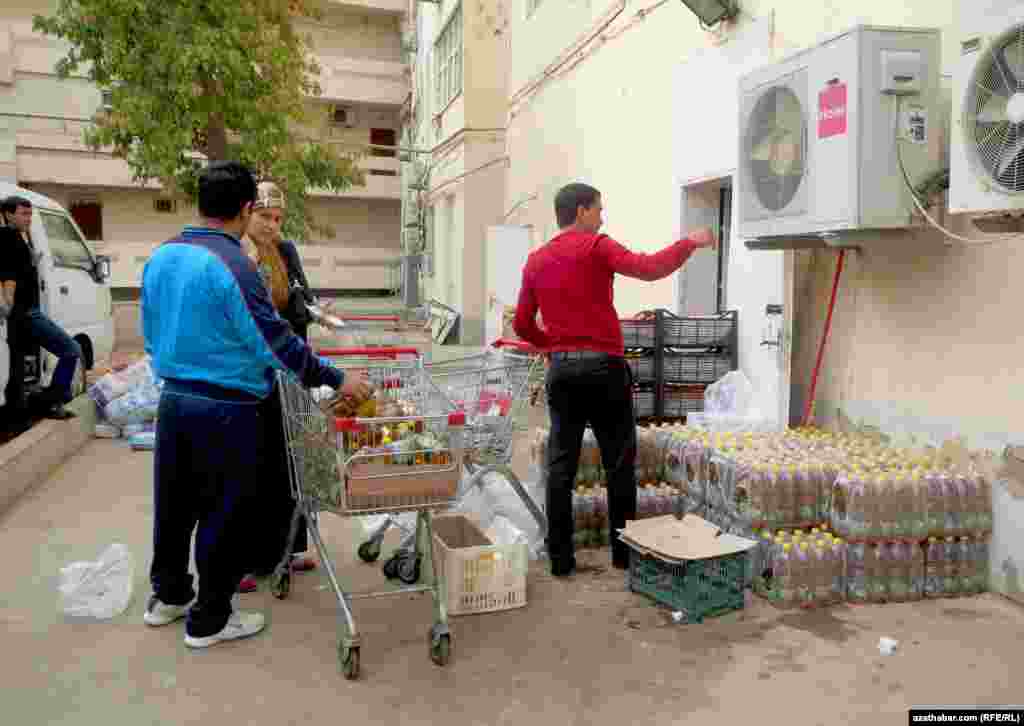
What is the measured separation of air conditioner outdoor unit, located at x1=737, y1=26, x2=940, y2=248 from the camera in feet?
A: 13.4

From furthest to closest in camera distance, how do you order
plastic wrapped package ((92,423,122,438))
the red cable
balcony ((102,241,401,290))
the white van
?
balcony ((102,241,401,290)) < plastic wrapped package ((92,423,122,438)) < the white van < the red cable

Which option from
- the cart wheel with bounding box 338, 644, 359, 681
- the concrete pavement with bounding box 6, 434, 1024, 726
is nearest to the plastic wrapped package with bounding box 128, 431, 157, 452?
the concrete pavement with bounding box 6, 434, 1024, 726

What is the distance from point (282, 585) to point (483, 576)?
100 cm

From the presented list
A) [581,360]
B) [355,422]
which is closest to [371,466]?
[355,422]

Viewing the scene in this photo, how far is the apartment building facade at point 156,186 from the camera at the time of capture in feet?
82.4

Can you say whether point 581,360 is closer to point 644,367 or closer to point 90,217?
point 644,367

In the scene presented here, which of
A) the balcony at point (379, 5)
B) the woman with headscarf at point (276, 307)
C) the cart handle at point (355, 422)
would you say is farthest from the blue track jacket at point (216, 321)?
the balcony at point (379, 5)

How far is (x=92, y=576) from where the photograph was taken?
13.1ft

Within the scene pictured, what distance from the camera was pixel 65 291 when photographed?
8477 mm

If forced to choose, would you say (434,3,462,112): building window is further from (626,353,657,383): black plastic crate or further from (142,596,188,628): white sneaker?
(142,596,188,628): white sneaker

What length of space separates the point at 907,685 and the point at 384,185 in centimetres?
2799

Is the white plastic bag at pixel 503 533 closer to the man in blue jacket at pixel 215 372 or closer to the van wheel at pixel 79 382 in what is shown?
the man in blue jacket at pixel 215 372

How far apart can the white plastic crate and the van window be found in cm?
619

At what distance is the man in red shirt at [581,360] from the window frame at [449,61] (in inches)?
537
